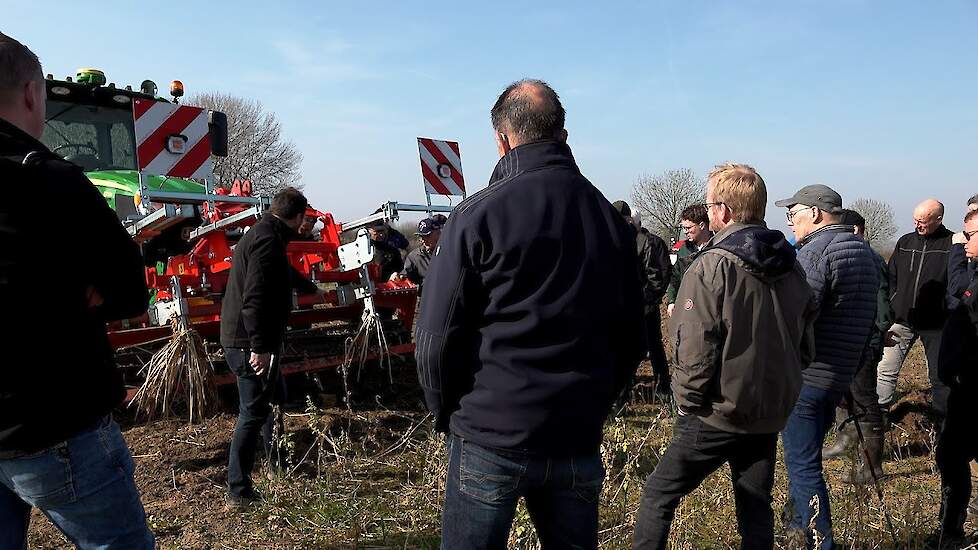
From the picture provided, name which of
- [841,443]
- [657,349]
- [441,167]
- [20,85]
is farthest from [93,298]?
[657,349]

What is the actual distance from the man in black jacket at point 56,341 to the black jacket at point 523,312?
0.71 m

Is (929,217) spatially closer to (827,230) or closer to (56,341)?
(827,230)

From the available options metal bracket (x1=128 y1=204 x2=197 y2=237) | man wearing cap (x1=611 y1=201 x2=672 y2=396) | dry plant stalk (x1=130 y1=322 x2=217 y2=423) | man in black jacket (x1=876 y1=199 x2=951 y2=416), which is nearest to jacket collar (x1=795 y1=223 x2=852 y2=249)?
man in black jacket (x1=876 y1=199 x2=951 y2=416)

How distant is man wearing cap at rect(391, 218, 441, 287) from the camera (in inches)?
204

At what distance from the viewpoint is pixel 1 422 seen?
1.50 meters

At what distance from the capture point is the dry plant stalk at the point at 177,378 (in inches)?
188

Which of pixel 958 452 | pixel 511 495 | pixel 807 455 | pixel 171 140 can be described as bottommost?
pixel 958 452

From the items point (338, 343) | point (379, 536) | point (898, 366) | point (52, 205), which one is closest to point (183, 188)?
point (338, 343)

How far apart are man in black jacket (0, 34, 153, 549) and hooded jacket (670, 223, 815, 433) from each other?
5.22 ft

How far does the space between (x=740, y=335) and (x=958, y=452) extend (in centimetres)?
143

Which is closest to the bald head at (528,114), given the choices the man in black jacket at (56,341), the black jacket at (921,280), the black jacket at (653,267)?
the man in black jacket at (56,341)

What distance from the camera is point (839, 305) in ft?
9.23

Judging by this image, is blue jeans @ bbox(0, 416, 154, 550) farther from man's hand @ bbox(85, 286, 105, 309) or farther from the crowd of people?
man's hand @ bbox(85, 286, 105, 309)

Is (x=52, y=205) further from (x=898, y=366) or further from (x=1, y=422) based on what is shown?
(x=898, y=366)
